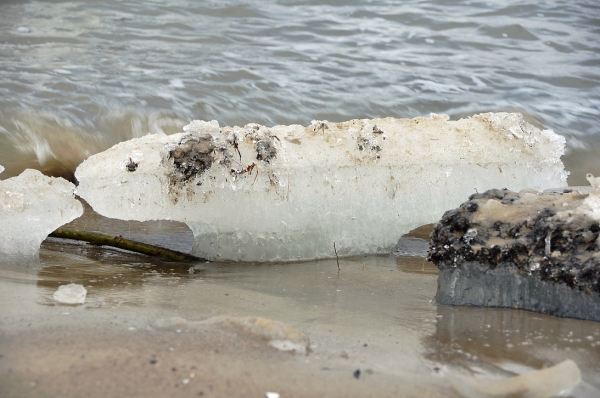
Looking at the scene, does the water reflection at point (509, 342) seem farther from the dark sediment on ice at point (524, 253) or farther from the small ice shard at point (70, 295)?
the small ice shard at point (70, 295)

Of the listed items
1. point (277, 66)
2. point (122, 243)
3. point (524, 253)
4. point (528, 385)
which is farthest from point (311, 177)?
point (277, 66)

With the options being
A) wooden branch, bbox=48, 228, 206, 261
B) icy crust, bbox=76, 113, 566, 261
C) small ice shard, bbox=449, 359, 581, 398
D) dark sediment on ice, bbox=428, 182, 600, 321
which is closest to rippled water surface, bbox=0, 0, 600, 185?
wooden branch, bbox=48, 228, 206, 261

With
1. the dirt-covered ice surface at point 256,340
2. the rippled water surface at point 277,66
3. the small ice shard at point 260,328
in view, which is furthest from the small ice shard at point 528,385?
the rippled water surface at point 277,66

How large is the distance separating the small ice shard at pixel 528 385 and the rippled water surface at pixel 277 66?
11.8ft

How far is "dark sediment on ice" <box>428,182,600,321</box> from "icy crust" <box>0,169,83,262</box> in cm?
146

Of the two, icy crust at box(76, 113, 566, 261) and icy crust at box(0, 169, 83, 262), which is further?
icy crust at box(76, 113, 566, 261)

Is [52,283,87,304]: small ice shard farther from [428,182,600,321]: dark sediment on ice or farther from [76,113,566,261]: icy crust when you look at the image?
[428,182,600,321]: dark sediment on ice

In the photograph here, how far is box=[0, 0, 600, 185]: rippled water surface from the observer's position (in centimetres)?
494

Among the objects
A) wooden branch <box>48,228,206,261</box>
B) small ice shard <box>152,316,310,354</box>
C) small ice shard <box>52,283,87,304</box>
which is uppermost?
small ice shard <box>152,316,310,354</box>

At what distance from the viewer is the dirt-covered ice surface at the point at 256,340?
3.95ft

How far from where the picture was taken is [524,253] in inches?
70.4

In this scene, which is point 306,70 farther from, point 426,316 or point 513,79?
point 426,316

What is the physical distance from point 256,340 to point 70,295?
0.60 meters

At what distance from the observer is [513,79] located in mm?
6418
